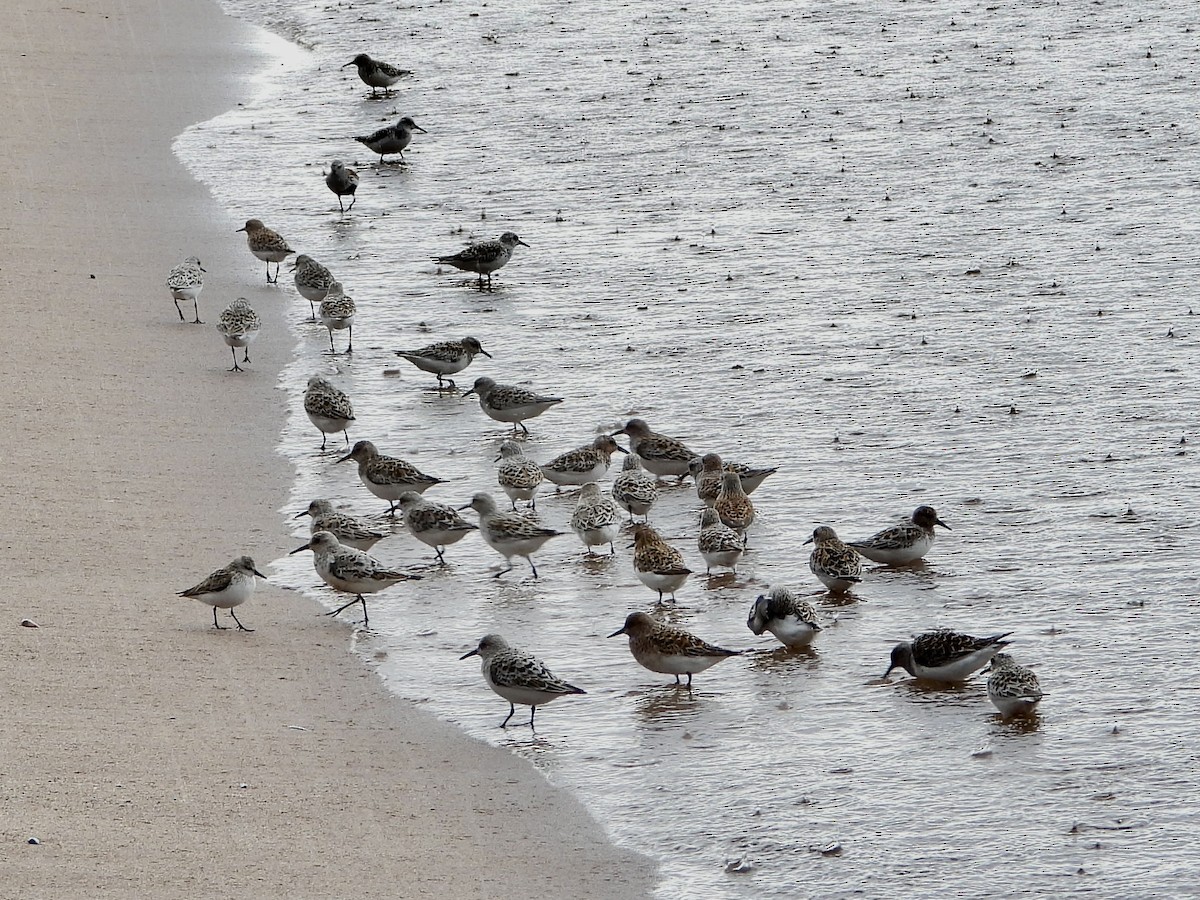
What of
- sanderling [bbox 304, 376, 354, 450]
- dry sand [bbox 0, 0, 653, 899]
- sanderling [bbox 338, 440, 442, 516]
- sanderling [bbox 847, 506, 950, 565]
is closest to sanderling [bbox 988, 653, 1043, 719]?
sanderling [bbox 847, 506, 950, 565]

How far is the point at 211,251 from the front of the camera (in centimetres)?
1939

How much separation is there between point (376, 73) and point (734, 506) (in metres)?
17.0

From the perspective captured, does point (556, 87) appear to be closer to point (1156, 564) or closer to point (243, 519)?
point (243, 519)

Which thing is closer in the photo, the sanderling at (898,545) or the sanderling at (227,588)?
the sanderling at (227,588)

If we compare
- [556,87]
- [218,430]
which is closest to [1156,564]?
[218,430]

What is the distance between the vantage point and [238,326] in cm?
1575

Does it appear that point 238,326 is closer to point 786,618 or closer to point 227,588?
point 227,588

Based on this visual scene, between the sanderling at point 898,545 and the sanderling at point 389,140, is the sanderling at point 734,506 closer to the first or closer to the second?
the sanderling at point 898,545

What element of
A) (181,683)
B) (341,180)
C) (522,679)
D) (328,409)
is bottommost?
(341,180)

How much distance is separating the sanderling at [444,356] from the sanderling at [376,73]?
12389mm

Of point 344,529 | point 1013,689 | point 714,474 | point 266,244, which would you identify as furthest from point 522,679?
point 266,244

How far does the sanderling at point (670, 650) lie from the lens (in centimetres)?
962

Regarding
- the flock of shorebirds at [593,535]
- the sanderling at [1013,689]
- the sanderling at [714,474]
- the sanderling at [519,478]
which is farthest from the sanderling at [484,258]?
the sanderling at [1013,689]

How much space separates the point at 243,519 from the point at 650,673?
3760 millimetres
